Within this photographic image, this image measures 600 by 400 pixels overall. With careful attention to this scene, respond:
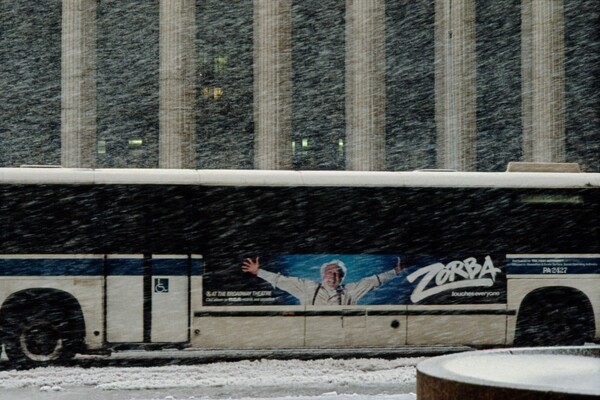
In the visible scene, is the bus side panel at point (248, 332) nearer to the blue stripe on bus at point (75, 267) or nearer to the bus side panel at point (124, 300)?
the bus side panel at point (124, 300)

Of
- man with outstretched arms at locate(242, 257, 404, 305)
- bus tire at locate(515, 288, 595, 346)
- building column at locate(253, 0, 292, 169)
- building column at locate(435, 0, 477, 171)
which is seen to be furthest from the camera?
building column at locate(435, 0, 477, 171)

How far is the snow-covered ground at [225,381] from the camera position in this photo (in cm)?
1116

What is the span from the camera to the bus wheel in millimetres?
14312

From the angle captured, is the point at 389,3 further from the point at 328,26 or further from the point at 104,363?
the point at 104,363

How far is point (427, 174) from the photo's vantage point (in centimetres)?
1578

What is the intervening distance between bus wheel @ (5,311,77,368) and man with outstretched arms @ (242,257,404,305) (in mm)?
2830

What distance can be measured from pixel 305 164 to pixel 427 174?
78.3 ft

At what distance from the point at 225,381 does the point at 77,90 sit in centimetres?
2294

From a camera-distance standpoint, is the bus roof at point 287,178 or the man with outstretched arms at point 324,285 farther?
the man with outstretched arms at point 324,285

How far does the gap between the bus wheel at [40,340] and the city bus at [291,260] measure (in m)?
0.02

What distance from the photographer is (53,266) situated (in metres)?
14.5

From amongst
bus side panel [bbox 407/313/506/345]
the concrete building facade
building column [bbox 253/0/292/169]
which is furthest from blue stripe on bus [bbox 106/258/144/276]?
the concrete building facade

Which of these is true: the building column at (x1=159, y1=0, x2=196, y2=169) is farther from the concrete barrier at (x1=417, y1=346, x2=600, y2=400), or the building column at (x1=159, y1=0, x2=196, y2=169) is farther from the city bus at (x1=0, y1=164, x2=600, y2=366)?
the concrete barrier at (x1=417, y1=346, x2=600, y2=400)

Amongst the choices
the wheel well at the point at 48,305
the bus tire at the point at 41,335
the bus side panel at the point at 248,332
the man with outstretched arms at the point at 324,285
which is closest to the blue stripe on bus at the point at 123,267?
the wheel well at the point at 48,305
